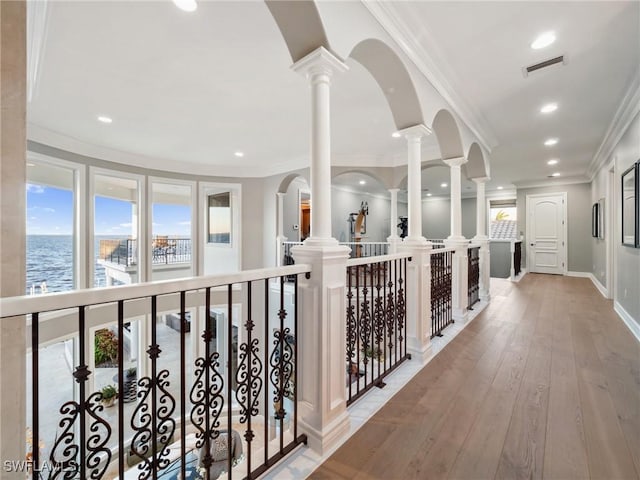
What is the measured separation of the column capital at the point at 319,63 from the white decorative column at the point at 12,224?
1172mm

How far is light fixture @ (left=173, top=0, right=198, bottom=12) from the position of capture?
1937 millimetres

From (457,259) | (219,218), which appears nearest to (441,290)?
(457,259)

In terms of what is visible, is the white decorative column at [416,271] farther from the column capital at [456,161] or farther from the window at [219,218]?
the window at [219,218]

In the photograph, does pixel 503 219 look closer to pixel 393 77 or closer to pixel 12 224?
pixel 393 77

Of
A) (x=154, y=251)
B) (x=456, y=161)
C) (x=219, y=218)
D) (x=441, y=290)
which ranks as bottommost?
(x=441, y=290)

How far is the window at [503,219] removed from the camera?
9664 millimetres

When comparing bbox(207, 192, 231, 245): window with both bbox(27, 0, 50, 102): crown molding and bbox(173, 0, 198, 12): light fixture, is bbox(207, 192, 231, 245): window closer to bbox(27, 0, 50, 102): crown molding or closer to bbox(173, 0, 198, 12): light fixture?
bbox(27, 0, 50, 102): crown molding

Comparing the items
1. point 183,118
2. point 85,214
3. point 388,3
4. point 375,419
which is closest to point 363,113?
point 388,3

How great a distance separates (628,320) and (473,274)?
5.56 feet

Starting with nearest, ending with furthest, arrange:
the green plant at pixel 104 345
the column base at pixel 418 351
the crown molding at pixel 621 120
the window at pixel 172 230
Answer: the column base at pixel 418 351 → the crown molding at pixel 621 120 → the green plant at pixel 104 345 → the window at pixel 172 230

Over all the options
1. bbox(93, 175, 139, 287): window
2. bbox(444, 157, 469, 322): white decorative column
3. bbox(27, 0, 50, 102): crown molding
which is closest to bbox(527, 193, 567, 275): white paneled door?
bbox(444, 157, 469, 322): white decorative column

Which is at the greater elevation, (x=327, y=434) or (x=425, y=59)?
(x=425, y=59)

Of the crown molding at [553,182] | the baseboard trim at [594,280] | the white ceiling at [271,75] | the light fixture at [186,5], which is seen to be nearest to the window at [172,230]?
the white ceiling at [271,75]

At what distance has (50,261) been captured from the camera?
14.6 feet
